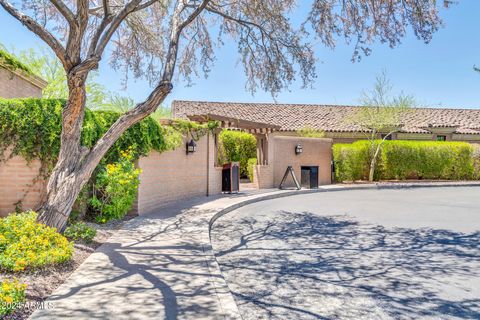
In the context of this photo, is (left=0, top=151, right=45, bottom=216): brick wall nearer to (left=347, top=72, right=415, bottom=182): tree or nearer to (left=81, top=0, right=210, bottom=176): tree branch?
(left=81, top=0, right=210, bottom=176): tree branch

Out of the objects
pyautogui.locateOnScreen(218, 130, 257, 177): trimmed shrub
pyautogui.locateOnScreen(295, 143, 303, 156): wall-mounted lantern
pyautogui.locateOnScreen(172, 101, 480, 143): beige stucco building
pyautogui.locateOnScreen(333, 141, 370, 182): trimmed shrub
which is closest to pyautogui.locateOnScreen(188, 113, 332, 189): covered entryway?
pyautogui.locateOnScreen(295, 143, 303, 156): wall-mounted lantern

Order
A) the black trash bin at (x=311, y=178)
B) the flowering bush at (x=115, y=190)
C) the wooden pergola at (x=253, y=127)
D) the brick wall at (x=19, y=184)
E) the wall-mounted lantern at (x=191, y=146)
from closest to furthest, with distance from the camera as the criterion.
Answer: the brick wall at (x=19, y=184) < the flowering bush at (x=115, y=190) < the wall-mounted lantern at (x=191, y=146) < the wooden pergola at (x=253, y=127) < the black trash bin at (x=311, y=178)

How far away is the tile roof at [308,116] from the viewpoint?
95.2 feet

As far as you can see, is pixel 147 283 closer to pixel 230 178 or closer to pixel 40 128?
pixel 40 128

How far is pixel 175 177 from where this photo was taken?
38.4ft

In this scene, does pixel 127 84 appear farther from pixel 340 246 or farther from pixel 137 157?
pixel 340 246

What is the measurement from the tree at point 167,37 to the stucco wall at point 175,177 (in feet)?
8.99

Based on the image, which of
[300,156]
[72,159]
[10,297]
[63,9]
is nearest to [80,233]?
[72,159]

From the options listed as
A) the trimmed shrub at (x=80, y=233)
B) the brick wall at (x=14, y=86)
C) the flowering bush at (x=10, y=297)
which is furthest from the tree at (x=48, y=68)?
the flowering bush at (x=10, y=297)

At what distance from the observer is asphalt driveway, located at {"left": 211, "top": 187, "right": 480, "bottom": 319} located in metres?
3.95

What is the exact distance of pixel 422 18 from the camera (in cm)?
812

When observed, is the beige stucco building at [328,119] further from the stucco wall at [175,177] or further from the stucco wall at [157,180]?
the stucco wall at [157,180]

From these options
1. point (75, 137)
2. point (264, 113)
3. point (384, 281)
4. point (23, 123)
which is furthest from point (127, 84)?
point (264, 113)

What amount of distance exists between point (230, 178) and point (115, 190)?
288 inches
